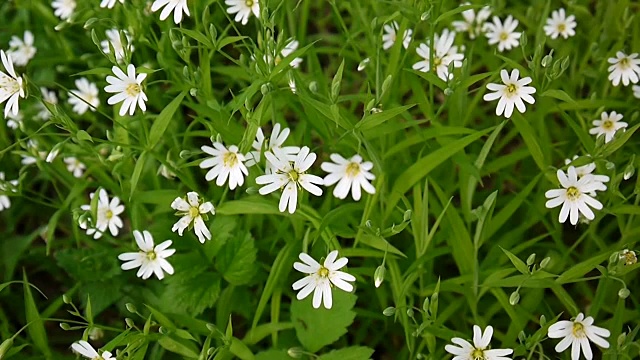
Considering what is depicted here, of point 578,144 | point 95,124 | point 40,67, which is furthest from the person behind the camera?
point 40,67

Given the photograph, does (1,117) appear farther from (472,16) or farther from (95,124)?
(472,16)

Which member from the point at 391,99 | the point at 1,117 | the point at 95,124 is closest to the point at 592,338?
the point at 391,99

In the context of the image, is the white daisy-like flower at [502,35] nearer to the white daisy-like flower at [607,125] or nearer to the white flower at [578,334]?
the white daisy-like flower at [607,125]

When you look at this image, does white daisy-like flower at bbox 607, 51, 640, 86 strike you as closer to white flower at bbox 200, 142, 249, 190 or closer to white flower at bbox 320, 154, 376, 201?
white flower at bbox 320, 154, 376, 201

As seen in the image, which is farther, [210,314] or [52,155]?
[210,314]

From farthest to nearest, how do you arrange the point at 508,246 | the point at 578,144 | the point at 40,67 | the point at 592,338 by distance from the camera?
the point at 40,67 < the point at 578,144 < the point at 508,246 < the point at 592,338

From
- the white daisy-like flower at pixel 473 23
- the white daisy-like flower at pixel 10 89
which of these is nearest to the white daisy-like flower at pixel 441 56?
the white daisy-like flower at pixel 473 23

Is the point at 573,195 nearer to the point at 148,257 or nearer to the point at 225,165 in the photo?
the point at 225,165
